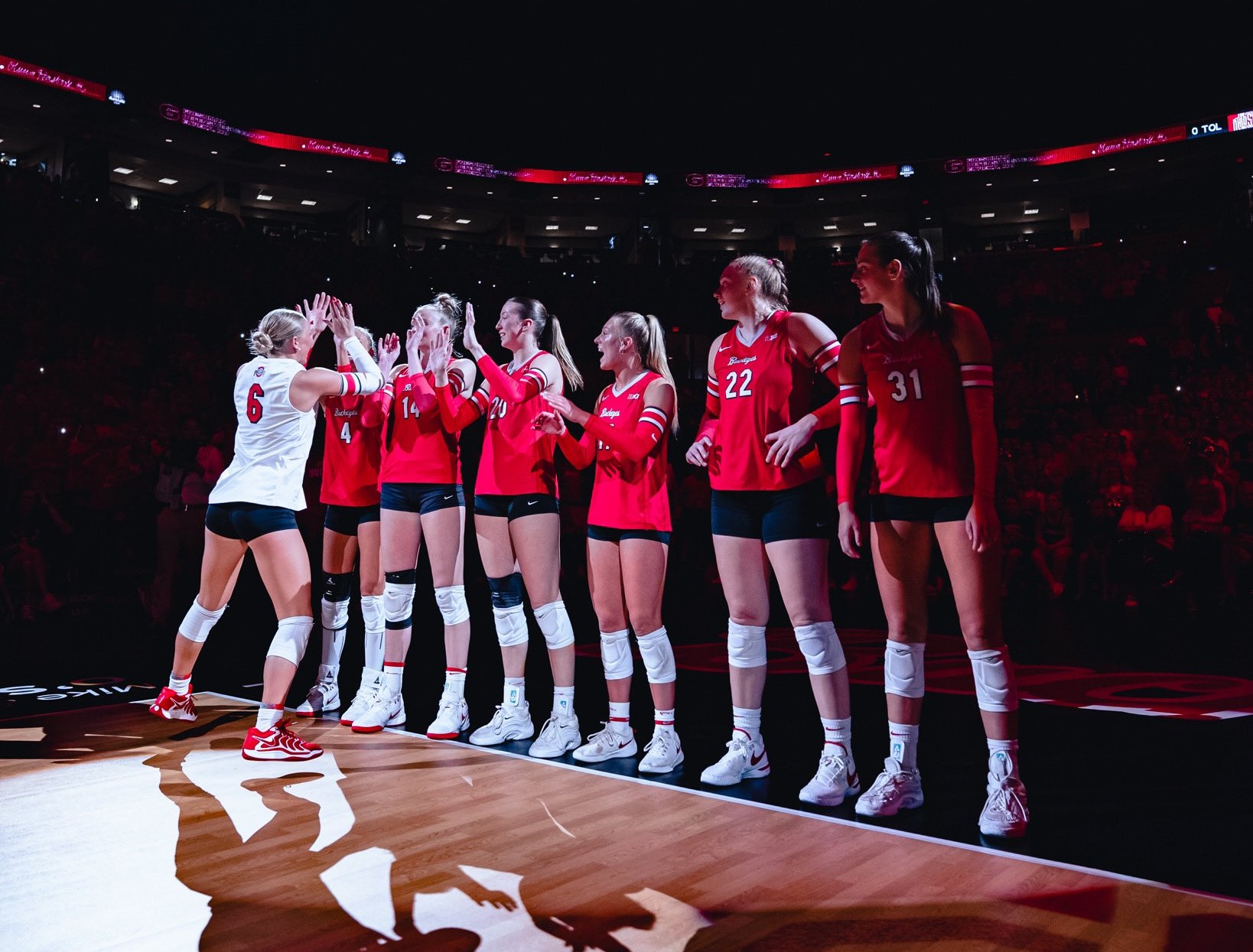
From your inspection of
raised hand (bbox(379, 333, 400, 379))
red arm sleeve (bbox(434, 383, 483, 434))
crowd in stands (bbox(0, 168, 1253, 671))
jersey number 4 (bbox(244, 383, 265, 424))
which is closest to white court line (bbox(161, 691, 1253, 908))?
red arm sleeve (bbox(434, 383, 483, 434))

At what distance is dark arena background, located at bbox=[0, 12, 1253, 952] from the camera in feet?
8.23

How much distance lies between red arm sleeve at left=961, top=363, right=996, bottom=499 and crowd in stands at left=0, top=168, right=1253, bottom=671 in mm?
6738

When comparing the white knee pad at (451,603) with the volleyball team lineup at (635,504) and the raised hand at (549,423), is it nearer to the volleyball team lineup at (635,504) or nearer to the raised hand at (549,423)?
the volleyball team lineup at (635,504)

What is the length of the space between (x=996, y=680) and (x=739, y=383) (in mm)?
1524

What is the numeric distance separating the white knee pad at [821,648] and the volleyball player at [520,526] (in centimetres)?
118

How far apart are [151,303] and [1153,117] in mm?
24582

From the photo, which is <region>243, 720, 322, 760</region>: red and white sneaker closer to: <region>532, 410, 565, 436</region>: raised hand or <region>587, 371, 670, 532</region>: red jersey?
<region>587, 371, 670, 532</region>: red jersey

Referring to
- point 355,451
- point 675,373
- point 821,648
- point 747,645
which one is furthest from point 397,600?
point 675,373

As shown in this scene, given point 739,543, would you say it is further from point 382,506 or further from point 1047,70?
point 1047,70

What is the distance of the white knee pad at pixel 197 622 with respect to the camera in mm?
4328

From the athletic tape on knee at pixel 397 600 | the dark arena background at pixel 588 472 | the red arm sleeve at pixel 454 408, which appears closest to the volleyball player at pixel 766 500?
the dark arena background at pixel 588 472

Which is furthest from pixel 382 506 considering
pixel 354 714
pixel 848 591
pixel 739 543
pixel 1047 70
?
pixel 1047 70

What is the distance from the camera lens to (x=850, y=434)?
3387 mm

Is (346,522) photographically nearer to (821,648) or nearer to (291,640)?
(291,640)
